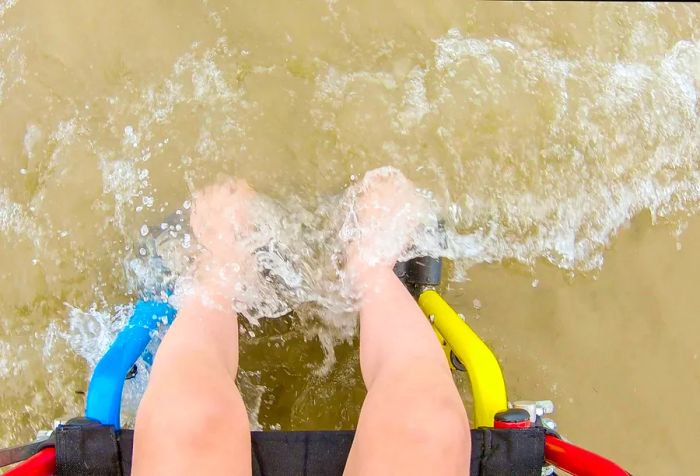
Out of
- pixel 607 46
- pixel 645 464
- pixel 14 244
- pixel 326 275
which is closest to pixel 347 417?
pixel 326 275

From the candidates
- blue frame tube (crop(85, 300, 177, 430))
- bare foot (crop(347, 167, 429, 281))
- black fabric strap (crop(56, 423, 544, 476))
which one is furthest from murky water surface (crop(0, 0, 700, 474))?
black fabric strap (crop(56, 423, 544, 476))

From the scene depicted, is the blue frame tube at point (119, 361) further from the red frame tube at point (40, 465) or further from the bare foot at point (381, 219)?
the bare foot at point (381, 219)

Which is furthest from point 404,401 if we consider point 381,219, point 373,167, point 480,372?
point 373,167

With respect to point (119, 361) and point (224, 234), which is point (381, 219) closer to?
point (224, 234)

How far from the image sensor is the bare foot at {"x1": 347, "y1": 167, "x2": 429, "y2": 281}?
1026 millimetres

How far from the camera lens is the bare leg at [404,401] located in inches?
27.8

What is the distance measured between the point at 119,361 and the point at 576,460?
0.64 metres

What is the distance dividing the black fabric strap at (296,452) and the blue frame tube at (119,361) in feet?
0.14

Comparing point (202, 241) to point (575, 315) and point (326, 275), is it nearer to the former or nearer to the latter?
point (326, 275)

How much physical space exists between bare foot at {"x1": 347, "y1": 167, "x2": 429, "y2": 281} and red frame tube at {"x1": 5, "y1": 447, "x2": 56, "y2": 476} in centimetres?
51

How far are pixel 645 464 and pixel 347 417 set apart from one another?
581 millimetres

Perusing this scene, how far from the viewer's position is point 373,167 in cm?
113

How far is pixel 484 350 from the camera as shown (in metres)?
0.91

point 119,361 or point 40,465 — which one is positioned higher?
point 119,361
